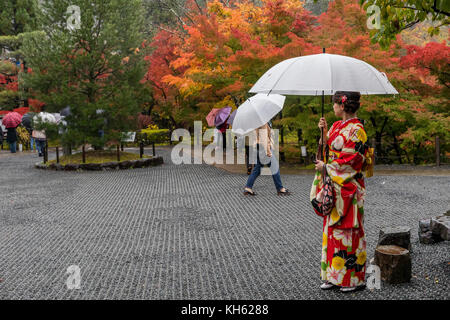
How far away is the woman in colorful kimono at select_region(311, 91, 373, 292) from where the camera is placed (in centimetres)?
354

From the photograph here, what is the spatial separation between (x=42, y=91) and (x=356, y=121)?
14.0m

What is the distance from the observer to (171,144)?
2569 cm

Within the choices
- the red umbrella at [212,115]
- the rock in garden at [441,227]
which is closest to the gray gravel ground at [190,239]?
the rock in garden at [441,227]

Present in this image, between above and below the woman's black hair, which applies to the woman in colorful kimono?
below

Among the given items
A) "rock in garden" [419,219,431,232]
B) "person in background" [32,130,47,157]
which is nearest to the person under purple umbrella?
"person in background" [32,130,47,157]

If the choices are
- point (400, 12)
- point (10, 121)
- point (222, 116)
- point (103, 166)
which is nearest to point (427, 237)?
point (400, 12)

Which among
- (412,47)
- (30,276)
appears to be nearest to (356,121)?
(30,276)

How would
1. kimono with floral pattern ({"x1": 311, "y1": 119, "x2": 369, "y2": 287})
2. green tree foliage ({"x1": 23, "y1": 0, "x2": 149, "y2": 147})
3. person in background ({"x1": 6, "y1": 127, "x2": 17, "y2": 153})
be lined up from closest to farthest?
kimono with floral pattern ({"x1": 311, "y1": 119, "x2": 369, "y2": 287}), green tree foliage ({"x1": 23, "y1": 0, "x2": 149, "y2": 147}), person in background ({"x1": 6, "y1": 127, "x2": 17, "y2": 153})

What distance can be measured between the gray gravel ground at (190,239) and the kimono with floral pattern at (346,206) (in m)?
0.23

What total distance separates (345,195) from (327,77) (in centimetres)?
114

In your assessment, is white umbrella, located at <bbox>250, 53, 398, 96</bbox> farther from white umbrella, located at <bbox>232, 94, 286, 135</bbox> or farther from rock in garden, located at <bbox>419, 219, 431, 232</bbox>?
white umbrella, located at <bbox>232, 94, 286, 135</bbox>

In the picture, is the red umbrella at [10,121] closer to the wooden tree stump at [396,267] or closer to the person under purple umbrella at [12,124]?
the person under purple umbrella at [12,124]

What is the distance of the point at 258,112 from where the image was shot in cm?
770
